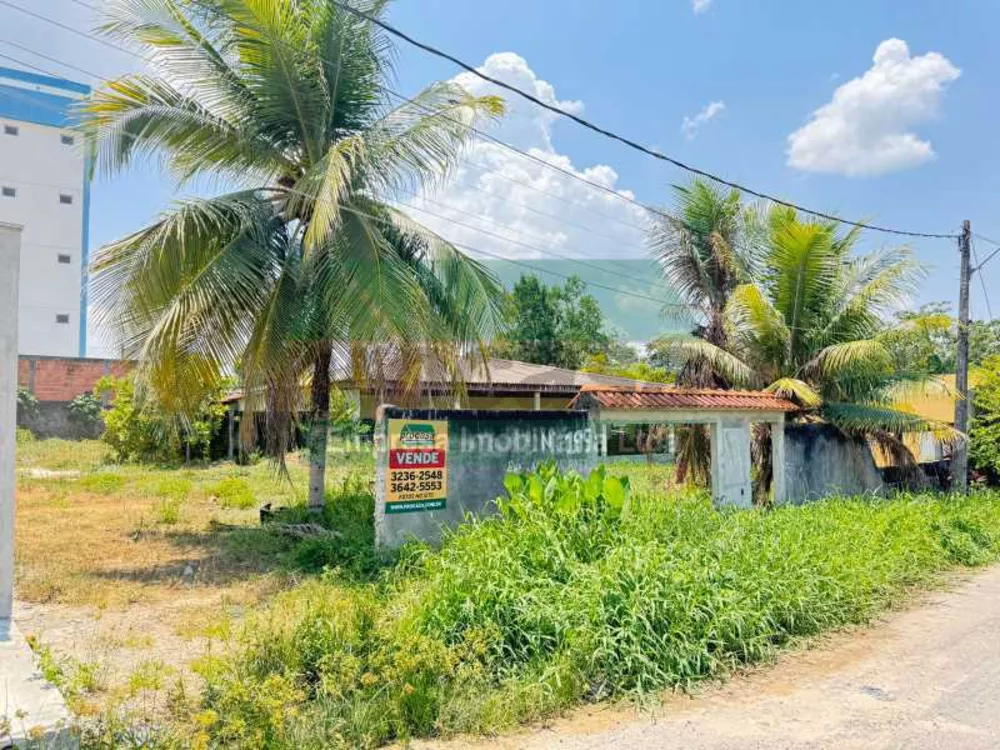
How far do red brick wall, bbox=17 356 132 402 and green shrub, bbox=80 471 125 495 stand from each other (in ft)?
35.2

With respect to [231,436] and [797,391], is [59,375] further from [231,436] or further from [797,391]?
[797,391]

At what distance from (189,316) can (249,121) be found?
282 centimetres

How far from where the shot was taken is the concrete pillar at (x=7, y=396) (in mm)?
5078

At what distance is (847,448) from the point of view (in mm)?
13500

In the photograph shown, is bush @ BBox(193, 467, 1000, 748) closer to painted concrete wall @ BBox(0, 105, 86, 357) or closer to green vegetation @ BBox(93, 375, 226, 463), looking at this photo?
green vegetation @ BBox(93, 375, 226, 463)

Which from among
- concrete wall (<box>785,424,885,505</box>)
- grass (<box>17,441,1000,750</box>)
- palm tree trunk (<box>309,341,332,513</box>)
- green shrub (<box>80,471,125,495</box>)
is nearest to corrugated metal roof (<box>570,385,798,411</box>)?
concrete wall (<box>785,424,885,505</box>)

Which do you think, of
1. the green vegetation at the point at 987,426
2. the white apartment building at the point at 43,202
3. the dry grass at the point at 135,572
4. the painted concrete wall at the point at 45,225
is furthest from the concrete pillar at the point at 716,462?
the painted concrete wall at the point at 45,225

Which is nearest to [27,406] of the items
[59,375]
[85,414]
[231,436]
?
[85,414]

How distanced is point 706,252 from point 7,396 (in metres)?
12.0

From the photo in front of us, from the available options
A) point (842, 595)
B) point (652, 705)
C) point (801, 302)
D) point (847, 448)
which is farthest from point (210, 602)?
point (847, 448)

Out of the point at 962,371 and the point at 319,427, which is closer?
the point at 319,427

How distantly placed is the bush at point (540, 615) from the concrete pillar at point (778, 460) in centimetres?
317

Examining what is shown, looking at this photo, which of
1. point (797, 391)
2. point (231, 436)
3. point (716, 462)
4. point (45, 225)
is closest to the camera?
point (716, 462)

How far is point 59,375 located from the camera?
26500 millimetres
